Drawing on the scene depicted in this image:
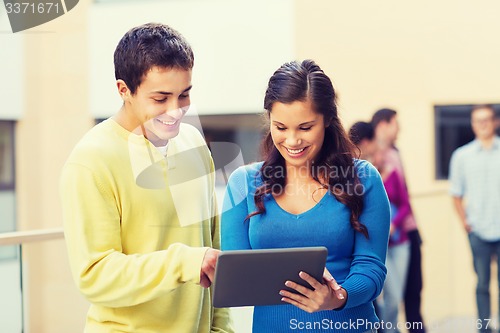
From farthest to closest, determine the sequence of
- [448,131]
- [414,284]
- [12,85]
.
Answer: [12,85]
[448,131]
[414,284]

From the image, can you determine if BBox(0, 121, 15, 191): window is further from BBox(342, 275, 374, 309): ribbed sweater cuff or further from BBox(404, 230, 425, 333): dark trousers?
BBox(342, 275, 374, 309): ribbed sweater cuff

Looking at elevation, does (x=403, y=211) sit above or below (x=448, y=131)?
below

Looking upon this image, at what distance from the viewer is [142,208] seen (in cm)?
112

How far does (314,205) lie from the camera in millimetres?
1181

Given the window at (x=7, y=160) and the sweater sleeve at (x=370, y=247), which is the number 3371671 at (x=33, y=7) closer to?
the sweater sleeve at (x=370, y=247)

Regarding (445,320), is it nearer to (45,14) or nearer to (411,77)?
(411,77)

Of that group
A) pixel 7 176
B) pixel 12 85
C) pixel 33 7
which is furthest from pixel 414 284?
pixel 7 176

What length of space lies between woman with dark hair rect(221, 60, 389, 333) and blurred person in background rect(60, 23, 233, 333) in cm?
7

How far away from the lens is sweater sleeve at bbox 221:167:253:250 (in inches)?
46.5

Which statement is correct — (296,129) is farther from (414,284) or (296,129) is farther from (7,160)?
(7,160)

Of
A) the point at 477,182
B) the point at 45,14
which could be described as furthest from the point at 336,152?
the point at 477,182

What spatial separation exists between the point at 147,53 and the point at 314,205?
1.08 ft

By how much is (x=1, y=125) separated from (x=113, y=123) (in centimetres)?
477

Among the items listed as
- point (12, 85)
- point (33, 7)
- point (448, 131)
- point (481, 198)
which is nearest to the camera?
point (33, 7)
